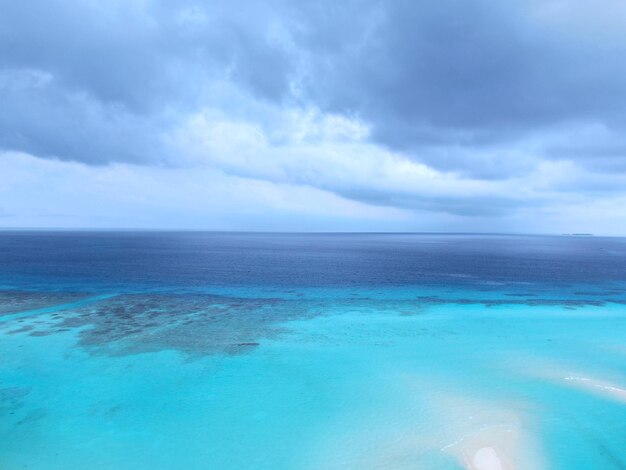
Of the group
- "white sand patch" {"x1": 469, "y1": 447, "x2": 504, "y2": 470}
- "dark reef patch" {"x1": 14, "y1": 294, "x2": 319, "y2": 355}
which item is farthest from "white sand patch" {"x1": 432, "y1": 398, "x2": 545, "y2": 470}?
"dark reef patch" {"x1": 14, "y1": 294, "x2": 319, "y2": 355}

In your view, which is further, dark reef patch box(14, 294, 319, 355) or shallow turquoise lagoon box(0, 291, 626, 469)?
dark reef patch box(14, 294, 319, 355)

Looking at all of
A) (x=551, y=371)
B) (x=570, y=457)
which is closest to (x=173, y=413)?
Answer: (x=570, y=457)

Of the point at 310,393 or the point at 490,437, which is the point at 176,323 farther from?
the point at 490,437

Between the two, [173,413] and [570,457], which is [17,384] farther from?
[570,457]

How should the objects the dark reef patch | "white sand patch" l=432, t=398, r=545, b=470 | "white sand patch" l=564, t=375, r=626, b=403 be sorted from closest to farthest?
"white sand patch" l=432, t=398, r=545, b=470 < "white sand patch" l=564, t=375, r=626, b=403 < the dark reef patch


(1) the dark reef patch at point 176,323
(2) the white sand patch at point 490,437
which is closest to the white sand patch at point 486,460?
(2) the white sand patch at point 490,437

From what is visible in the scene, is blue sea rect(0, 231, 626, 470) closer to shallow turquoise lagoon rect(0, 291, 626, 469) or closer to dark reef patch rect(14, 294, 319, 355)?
shallow turquoise lagoon rect(0, 291, 626, 469)

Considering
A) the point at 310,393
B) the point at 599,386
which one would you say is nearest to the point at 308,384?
the point at 310,393

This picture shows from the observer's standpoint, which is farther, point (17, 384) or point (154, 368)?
point (154, 368)
